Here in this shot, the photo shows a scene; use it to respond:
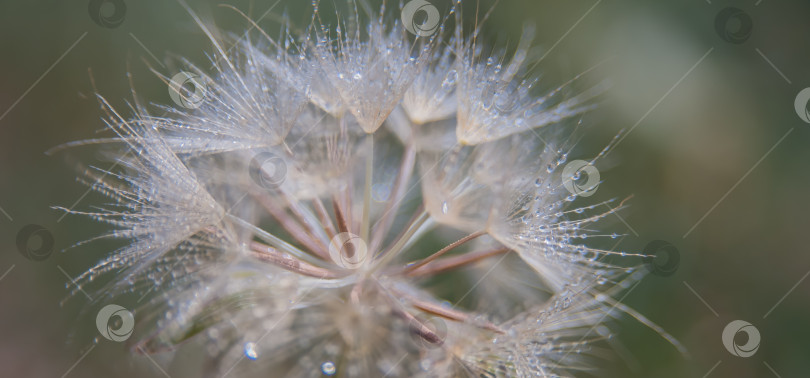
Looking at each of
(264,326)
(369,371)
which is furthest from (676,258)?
(264,326)

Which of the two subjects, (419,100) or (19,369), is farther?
(19,369)

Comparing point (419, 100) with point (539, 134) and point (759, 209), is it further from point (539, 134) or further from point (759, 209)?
point (759, 209)

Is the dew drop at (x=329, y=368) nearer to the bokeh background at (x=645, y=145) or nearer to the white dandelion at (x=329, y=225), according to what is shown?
the white dandelion at (x=329, y=225)

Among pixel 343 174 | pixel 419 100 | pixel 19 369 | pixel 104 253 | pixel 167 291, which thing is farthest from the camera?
pixel 19 369

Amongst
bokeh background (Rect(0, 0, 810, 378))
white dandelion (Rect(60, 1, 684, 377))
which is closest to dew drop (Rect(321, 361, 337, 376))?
white dandelion (Rect(60, 1, 684, 377))

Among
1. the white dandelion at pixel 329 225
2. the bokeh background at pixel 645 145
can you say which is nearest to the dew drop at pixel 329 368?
Answer: the white dandelion at pixel 329 225

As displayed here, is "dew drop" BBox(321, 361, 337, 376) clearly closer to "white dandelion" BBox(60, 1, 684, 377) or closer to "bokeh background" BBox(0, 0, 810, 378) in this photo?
"white dandelion" BBox(60, 1, 684, 377)
